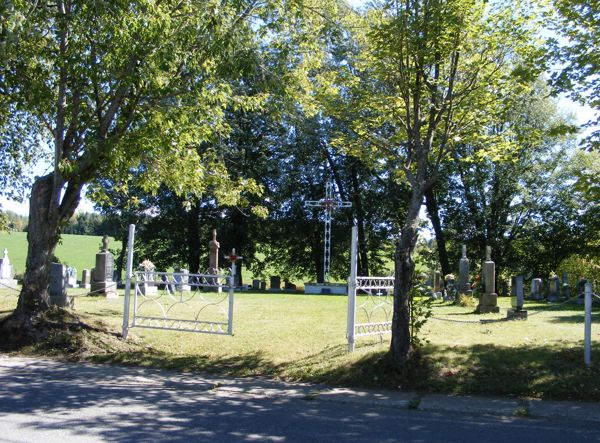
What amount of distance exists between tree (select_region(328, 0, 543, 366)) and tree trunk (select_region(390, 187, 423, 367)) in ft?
0.05

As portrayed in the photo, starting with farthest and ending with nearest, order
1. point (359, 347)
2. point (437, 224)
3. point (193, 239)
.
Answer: point (193, 239) → point (437, 224) → point (359, 347)

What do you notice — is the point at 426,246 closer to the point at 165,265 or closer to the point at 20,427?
the point at 165,265

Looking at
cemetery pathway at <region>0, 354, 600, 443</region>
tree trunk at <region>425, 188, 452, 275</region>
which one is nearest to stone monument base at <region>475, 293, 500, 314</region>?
cemetery pathway at <region>0, 354, 600, 443</region>

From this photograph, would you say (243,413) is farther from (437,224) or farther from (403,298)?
(437,224)

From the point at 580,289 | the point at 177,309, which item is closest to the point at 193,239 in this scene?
the point at 177,309

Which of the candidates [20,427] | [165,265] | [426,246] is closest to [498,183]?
[426,246]

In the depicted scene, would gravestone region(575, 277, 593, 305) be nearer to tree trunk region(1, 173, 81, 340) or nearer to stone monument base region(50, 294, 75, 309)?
stone monument base region(50, 294, 75, 309)

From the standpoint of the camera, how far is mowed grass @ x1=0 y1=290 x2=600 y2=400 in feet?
28.1

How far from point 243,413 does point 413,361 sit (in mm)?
3121

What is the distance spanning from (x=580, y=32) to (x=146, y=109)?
27.3ft

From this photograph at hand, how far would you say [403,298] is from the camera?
9141 mm

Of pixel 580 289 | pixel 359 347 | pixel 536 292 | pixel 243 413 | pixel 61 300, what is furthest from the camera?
pixel 536 292

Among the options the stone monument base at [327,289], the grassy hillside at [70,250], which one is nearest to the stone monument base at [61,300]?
the stone monument base at [327,289]

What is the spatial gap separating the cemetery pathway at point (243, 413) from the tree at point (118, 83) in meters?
3.80
